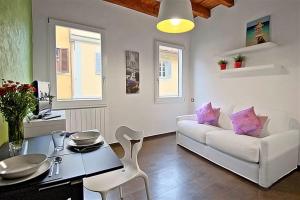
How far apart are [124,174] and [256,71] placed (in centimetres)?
290

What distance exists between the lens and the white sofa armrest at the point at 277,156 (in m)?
2.07

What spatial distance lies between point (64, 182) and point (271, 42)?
11.0 feet

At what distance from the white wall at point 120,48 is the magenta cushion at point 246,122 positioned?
1987mm

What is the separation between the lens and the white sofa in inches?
82.8

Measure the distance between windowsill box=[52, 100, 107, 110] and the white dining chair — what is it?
6.01 ft

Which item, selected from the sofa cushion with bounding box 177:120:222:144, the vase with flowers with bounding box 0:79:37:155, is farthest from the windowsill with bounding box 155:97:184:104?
the vase with flowers with bounding box 0:79:37:155

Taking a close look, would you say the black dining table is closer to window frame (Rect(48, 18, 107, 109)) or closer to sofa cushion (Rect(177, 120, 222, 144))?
window frame (Rect(48, 18, 107, 109))

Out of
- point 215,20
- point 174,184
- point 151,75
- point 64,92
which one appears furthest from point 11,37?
point 215,20

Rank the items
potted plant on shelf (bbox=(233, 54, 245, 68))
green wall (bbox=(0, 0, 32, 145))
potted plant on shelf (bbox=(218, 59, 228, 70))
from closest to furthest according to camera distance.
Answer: green wall (bbox=(0, 0, 32, 145)) < potted plant on shelf (bbox=(233, 54, 245, 68)) < potted plant on shelf (bbox=(218, 59, 228, 70))

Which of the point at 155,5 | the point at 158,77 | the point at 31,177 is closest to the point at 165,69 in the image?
the point at 158,77

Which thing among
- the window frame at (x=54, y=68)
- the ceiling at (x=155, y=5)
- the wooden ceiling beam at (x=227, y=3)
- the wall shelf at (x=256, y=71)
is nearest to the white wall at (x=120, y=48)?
the window frame at (x=54, y=68)

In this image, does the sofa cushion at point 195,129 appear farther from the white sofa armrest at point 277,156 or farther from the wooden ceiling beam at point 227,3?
the wooden ceiling beam at point 227,3

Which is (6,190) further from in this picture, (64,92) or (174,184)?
(64,92)

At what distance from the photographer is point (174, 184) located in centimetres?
225
